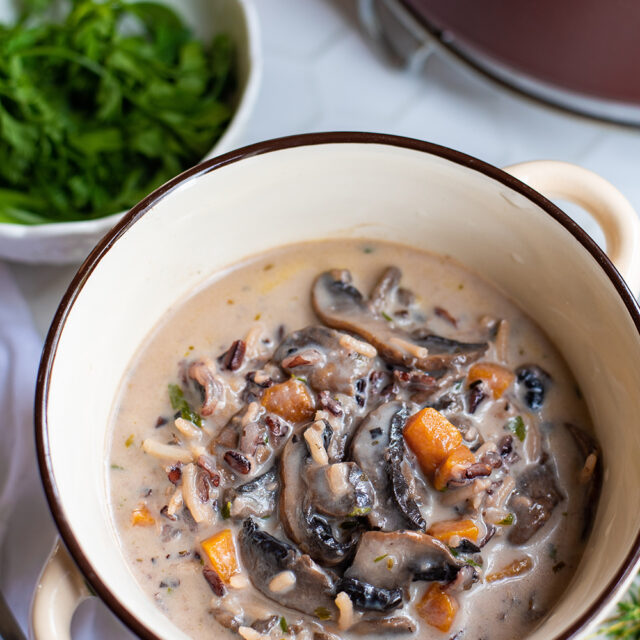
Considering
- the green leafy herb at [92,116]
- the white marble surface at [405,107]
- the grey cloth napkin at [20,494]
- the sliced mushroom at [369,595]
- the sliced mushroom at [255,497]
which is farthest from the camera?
the white marble surface at [405,107]

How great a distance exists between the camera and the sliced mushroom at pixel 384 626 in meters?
1.59

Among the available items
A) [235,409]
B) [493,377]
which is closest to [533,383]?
[493,377]

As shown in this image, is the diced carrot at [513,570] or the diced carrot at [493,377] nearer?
the diced carrot at [513,570]

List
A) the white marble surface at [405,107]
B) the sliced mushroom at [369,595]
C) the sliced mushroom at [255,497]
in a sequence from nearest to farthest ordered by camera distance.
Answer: the sliced mushroom at [369,595] → the sliced mushroom at [255,497] → the white marble surface at [405,107]

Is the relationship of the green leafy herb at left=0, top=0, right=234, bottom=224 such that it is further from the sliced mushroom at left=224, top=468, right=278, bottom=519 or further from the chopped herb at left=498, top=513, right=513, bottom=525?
the chopped herb at left=498, top=513, right=513, bottom=525

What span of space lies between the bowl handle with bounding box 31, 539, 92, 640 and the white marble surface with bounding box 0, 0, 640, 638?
1553 mm

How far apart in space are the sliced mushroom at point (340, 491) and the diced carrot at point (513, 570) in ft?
0.90

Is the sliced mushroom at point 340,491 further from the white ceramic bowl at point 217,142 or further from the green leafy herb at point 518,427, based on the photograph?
the white ceramic bowl at point 217,142

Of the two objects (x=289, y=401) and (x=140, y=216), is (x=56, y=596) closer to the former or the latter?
(x=289, y=401)

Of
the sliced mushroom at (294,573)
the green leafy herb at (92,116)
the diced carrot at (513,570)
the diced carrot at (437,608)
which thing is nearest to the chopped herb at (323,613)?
the sliced mushroom at (294,573)

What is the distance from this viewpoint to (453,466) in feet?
5.55

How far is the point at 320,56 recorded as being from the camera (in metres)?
2.90

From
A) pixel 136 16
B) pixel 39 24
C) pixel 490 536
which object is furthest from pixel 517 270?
pixel 39 24

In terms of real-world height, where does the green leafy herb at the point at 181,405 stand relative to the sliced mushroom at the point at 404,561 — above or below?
below
